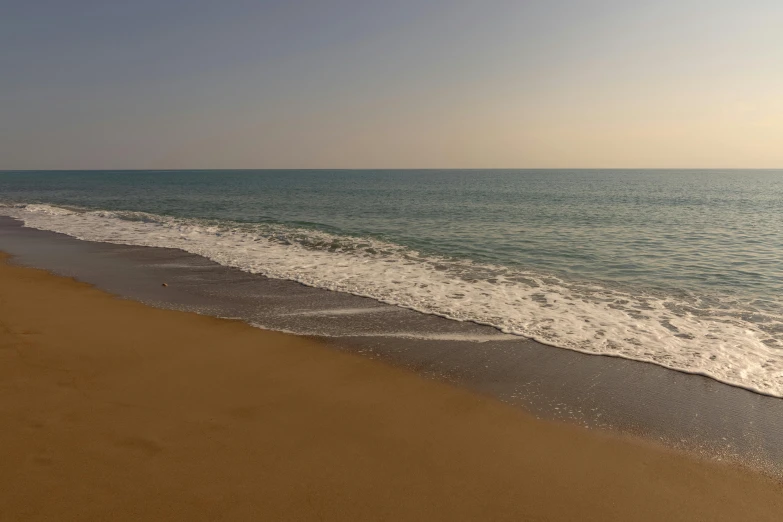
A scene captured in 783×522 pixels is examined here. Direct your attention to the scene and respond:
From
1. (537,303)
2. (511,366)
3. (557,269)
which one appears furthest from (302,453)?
(557,269)

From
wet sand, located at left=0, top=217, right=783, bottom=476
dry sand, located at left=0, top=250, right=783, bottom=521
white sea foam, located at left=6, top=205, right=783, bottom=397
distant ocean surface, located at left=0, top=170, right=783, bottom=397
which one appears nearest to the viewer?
dry sand, located at left=0, top=250, right=783, bottom=521

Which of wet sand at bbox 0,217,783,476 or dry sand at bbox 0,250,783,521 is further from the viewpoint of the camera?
wet sand at bbox 0,217,783,476

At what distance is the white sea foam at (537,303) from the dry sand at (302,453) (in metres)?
3.08

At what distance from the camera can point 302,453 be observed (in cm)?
477

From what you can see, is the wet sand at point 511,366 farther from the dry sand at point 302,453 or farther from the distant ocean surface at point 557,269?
the distant ocean surface at point 557,269

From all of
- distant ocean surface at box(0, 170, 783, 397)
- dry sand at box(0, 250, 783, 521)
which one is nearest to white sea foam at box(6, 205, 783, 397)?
distant ocean surface at box(0, 170, 783, 397)

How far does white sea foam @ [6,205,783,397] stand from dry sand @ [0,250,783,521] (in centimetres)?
308

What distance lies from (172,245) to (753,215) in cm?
3980

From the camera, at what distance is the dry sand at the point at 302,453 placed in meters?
4.04

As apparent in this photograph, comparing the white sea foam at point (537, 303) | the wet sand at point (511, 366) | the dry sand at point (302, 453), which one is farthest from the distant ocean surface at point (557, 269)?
the dry sand at point (302, 453)

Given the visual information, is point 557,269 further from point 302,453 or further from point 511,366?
point 302,453

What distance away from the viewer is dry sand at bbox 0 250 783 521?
4.04 meters

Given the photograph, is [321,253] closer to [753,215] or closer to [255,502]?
[255,502]

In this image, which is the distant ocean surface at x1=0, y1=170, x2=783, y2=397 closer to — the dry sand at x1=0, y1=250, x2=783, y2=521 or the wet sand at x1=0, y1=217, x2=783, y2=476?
the wet sand at x1=0, y1=217, x2=783, y2=476
